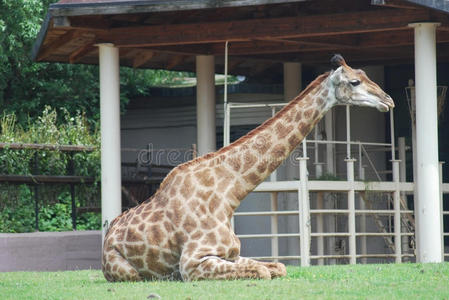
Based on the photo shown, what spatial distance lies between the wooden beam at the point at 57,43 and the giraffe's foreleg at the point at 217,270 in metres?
7.05

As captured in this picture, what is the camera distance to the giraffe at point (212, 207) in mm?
10109

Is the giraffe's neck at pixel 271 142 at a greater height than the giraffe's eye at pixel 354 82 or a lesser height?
lesser

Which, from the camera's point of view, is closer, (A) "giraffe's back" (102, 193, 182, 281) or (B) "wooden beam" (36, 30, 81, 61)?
(A) "giraffe's back" (102, 193, 182, 281)

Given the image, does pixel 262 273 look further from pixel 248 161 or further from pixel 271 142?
pixel 271 142

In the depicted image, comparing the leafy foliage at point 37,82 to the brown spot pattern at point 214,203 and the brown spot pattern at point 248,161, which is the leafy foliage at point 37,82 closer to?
the brown spot pattern at point 248,161

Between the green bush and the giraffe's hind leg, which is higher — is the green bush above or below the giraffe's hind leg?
above

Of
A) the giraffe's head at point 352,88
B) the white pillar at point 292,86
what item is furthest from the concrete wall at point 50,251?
the giraffe's head at point 352,88

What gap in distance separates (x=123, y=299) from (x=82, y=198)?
379 inches

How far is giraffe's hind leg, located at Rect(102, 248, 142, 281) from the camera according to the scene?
10469 millimetres

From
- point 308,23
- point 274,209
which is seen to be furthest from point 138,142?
point 308,23

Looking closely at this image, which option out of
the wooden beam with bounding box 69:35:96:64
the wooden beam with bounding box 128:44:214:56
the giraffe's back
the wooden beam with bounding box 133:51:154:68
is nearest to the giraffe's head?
the giraffe's back

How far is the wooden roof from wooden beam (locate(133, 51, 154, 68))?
0.03 metres

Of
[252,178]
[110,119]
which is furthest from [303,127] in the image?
[110,119]

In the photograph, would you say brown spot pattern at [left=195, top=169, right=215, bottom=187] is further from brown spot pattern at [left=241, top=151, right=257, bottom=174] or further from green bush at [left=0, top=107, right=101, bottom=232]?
green bush at [left=0, top=107, right=101, bottom=232]
